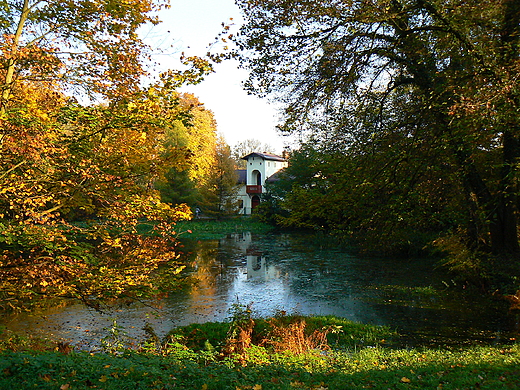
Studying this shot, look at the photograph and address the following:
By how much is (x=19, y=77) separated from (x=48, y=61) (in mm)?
1020

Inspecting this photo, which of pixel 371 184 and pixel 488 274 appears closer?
pixel 371 184

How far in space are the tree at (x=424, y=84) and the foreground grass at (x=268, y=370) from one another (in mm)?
4142

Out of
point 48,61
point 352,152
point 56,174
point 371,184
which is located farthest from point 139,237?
point 352,152

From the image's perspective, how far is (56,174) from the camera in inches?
283

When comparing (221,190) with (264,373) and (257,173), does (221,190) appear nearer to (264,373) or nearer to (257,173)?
(257,173)

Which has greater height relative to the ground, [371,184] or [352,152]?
[352,152]

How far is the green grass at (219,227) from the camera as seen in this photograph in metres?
36.5

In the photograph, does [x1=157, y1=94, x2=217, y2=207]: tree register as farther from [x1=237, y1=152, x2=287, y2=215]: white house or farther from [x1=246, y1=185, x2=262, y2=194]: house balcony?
[x1=246, y1=185, x2=262, y2=194]: house balcony

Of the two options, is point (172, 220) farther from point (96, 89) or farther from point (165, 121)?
point (96, 89)

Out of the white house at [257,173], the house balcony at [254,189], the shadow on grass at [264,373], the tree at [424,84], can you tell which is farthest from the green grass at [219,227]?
the shadow on grass at [264,373]

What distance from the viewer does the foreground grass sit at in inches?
197

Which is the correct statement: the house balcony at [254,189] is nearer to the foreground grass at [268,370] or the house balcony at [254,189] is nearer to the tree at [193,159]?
the tree at [193,159]

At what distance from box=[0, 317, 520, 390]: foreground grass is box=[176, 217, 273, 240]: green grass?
2739 centimetres

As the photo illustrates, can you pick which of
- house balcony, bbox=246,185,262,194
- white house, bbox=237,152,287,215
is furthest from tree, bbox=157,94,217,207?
house balcony, bbox=246,185,262,194
